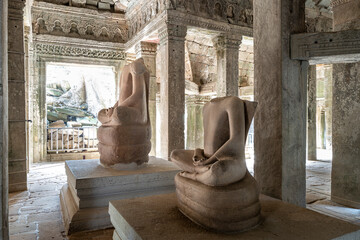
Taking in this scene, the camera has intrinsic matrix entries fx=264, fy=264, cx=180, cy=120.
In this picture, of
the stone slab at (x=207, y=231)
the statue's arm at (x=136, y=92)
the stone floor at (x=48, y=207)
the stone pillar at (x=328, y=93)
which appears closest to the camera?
the stone slab at (x=207, y=231)

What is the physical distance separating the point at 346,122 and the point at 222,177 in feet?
11.5

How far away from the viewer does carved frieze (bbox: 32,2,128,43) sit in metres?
8.55

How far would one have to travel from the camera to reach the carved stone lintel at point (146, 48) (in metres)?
8.60

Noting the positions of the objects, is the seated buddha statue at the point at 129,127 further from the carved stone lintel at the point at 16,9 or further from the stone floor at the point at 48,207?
the carved stone lintel at the point at 16,9

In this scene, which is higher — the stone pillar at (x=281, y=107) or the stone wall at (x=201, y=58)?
the stone wall at (x=201, y=58)

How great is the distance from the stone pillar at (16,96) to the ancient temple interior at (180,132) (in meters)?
0.02

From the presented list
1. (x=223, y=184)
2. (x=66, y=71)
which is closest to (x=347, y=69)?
(x=223, y=184)

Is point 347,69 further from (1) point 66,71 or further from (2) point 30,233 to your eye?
(1) point 66,71

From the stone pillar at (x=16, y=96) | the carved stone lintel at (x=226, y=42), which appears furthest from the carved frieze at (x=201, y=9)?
the stone pillar at (x=16, y=96)

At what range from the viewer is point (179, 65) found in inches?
272

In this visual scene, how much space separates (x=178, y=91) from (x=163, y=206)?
4.62m

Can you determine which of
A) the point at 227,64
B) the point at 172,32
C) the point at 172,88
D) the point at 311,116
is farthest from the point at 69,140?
the point at 311,116

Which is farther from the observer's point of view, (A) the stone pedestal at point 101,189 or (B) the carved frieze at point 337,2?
(B) the carved frieze at point 337,2

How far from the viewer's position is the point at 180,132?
6906 mm
